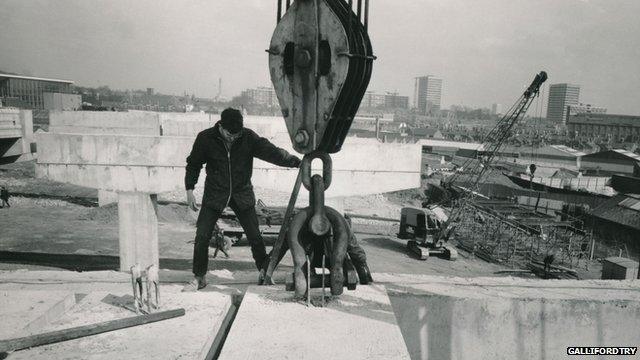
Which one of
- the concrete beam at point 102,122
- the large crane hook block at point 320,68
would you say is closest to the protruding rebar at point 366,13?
the large crane hook block at point 320,68

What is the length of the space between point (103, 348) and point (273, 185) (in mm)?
12132

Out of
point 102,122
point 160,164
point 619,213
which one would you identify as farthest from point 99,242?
point 619,213

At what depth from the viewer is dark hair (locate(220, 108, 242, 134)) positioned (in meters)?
3.67

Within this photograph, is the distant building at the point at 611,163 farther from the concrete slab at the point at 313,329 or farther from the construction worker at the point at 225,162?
the concrete slab at the point at 313,329

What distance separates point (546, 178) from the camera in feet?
142

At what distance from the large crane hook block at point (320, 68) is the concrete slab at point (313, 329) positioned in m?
1.10

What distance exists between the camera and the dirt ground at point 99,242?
39.2ft

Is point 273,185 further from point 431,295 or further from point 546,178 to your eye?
point 546,178

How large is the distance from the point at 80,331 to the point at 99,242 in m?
13.0

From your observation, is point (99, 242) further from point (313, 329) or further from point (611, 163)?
point (611, 163)

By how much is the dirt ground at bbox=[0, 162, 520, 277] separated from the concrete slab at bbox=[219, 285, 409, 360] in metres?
7.71

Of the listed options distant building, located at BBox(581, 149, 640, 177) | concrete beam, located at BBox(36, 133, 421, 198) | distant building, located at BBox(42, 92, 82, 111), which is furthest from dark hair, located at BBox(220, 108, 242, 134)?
distant building, located at BBox(581, 149, 640, 177)

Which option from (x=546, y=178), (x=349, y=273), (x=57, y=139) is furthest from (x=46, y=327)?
(x=546, y=178)

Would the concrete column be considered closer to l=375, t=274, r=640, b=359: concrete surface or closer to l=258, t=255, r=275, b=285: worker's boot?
l=258, t=255, r=275, b=285: worker's boot
